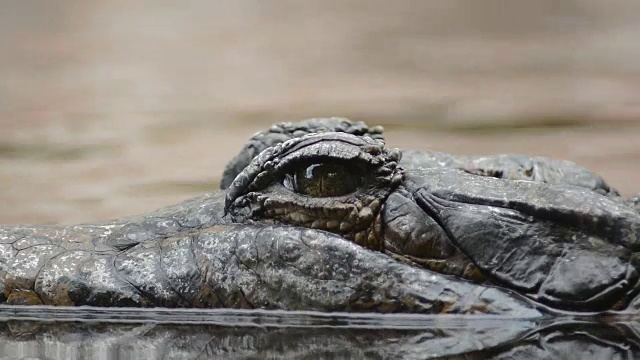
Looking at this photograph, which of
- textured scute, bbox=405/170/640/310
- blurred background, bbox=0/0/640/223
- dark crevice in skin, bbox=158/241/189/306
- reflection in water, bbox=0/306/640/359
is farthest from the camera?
blurred background, bbox=0/0/640/223

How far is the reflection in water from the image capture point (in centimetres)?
231

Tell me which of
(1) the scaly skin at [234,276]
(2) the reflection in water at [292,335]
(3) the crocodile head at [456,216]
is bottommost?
(2) the reflection in water at [292,335]

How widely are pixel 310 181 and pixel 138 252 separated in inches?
23.9

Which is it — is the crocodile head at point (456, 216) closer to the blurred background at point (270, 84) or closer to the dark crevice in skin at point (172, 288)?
the dark crevice in skin at point (172, 288)

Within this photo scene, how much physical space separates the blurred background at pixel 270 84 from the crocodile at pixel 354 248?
4127mm

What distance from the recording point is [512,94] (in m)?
8.02

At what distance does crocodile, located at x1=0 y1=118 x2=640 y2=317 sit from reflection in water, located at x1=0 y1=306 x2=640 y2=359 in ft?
0.14

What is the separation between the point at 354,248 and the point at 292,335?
407mm

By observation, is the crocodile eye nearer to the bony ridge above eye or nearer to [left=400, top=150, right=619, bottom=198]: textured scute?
the bony ridge above eye

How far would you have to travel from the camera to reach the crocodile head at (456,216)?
2727 millimetres

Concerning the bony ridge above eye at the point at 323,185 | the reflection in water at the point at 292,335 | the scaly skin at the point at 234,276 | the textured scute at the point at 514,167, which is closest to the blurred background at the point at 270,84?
the textured scute at the point at 514,167

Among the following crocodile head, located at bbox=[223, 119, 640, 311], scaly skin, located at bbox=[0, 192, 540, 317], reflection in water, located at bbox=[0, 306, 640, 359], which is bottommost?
reflection in water, located at bbox=[0, 306, 640, 359]

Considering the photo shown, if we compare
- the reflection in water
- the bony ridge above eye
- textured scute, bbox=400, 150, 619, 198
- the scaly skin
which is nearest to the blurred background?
textured scute, bbox=400, 150, 619, 198

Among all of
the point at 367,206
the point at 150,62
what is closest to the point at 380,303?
the point at 367,206
